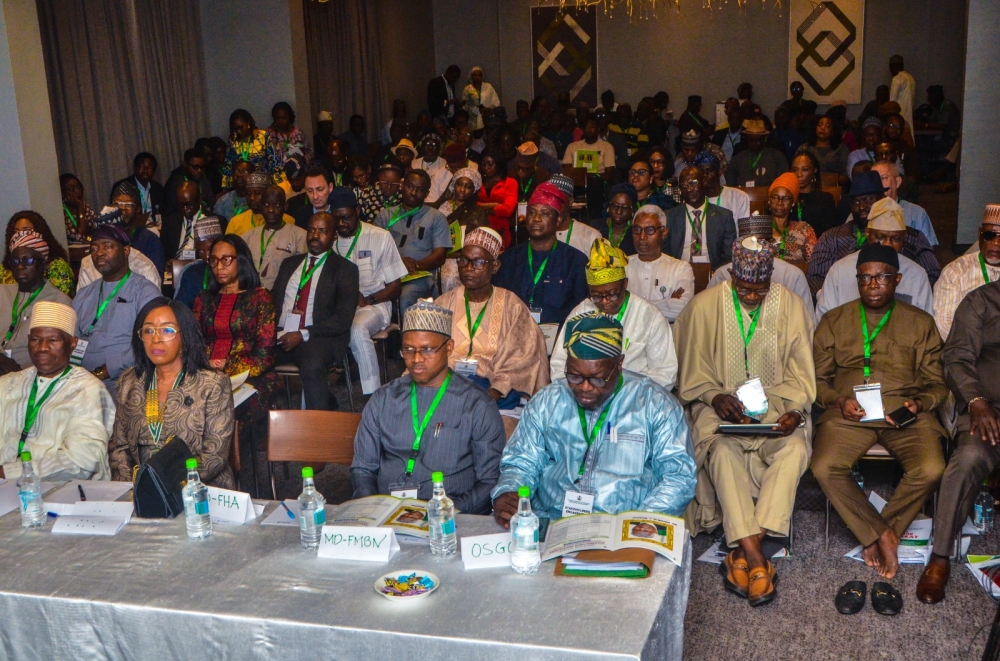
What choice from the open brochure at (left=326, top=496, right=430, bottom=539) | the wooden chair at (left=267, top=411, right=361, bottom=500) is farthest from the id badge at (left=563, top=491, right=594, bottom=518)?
the wooden chair at (left=267, top=411, right=361, bottom=500)

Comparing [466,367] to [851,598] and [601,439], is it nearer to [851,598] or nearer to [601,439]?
[601,439]

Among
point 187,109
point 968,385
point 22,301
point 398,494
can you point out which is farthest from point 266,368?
point 187,109

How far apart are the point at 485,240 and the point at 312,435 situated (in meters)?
1.76

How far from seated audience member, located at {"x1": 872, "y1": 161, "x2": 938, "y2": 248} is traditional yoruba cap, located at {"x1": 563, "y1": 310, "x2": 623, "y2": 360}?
12.1ft

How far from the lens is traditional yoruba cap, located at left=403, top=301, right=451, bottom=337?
3.82 metres

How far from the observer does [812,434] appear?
4.69 meters

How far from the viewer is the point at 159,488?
127 inches

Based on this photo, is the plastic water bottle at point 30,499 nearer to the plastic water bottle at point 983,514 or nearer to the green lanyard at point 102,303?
the green lanyard at point 102,303

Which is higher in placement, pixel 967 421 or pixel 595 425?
pixel 595 425

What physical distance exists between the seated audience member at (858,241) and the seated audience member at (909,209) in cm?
16

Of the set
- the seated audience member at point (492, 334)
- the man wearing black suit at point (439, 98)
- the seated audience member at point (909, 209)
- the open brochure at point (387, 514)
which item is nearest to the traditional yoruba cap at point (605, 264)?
the seated audience member at point (492, 334)

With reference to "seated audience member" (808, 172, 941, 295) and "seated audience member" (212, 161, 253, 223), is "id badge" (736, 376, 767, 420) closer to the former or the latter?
"seated audience member" (808, 172, 941, 295)

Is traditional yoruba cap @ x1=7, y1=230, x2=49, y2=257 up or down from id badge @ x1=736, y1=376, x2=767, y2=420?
up

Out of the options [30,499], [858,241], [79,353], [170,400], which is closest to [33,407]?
[170,400]
